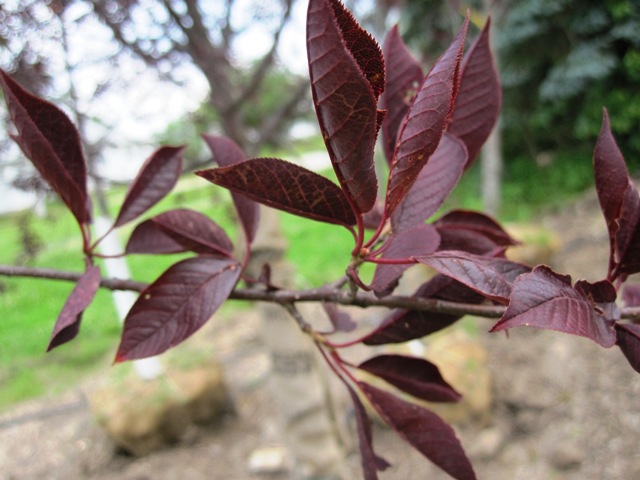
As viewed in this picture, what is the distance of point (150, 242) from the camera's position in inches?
19.9

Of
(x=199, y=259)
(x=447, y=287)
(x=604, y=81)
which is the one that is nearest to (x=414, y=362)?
(x=447, y=287)

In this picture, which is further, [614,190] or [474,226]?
[474,226]

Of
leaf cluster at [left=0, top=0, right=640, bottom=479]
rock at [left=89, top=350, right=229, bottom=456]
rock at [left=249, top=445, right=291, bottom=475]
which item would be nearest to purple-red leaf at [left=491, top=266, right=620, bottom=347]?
leaf cluster at [left=0, top=0, right=640, bottom=479]

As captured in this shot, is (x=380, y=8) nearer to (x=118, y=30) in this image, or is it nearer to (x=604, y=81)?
(x=118, y=30)

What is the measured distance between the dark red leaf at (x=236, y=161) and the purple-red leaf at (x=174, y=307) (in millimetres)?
81

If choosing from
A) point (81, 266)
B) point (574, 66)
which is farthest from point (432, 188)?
point (574, 66)

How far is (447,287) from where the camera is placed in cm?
39

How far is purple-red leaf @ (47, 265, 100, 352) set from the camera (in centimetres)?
38

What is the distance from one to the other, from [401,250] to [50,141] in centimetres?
30

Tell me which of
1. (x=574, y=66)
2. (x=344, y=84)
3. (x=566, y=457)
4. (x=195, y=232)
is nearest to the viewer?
(x=344, y=84)

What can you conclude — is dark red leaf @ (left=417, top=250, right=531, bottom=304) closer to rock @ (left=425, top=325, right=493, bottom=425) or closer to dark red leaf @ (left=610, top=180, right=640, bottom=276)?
dark red leaf @ (left=610, top=180, right=640, bottom=276)

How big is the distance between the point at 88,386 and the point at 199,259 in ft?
11.0

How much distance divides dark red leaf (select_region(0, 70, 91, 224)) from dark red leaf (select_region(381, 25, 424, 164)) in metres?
0.26

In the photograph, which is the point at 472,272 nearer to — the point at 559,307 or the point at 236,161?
the point at 559,307
